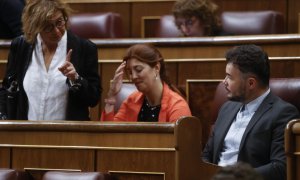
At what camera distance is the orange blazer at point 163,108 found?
1.44 m

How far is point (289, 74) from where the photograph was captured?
5.25 feet

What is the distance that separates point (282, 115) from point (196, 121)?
0.14 meters

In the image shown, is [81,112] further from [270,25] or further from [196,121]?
[270,25]

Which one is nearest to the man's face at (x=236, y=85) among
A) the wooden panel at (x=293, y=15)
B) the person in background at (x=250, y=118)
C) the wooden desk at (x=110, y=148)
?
the person in background at (x=250, y=118)

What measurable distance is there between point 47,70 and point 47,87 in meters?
0.03

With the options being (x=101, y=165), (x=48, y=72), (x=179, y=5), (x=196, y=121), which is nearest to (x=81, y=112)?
(x=48, y=72)

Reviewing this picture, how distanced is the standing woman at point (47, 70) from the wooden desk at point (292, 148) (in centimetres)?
45


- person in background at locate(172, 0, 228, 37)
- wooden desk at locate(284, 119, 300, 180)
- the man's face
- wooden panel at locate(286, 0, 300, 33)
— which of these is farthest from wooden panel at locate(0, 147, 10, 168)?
wooden panel at locate(286, 0, 300, 33)

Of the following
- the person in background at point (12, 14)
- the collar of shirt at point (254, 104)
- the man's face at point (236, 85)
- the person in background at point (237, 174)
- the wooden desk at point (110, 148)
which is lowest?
the wooden desk at point (110, 148)

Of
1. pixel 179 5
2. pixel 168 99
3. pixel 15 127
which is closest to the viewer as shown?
pixel 15 127

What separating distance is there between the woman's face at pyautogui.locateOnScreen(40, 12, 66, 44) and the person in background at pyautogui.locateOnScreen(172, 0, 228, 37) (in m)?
0.42

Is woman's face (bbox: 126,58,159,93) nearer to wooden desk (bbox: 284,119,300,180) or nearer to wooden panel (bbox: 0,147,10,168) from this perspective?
wooden panel (bbox: 0,147,10,168)

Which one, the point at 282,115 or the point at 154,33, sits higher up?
the point at 154,33

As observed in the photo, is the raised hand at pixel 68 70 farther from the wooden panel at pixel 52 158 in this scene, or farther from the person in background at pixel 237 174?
the person in background at pixel 237 174
